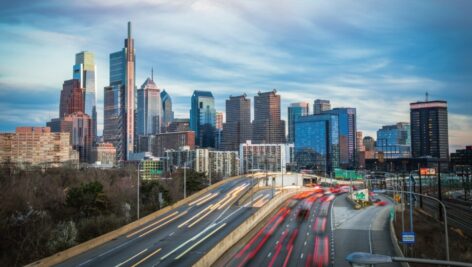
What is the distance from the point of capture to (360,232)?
62344 mm

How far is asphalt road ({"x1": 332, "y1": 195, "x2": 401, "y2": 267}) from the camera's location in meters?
50.9

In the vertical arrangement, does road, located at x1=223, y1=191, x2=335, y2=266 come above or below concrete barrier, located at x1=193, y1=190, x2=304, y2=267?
below

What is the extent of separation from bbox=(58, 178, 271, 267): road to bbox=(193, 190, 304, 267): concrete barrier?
176 cm

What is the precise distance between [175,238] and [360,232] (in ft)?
78.3

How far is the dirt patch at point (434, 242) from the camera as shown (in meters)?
51.2

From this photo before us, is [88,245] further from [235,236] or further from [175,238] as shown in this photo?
[235,236]

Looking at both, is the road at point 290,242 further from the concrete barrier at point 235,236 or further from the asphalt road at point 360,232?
the asphalt road at point 360,232

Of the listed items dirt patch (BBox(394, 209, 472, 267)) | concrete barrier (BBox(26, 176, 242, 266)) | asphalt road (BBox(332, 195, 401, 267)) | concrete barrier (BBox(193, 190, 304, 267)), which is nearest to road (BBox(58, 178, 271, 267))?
concrete barrier (BBox(26, 176, 242, 266))

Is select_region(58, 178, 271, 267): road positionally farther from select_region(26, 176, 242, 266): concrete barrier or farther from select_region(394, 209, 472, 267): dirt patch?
select_region(394, 209, 472, 267): dirt patch

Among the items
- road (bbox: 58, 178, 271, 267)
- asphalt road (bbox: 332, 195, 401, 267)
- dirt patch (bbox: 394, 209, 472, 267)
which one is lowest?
dirt patch (bbox: 394, 209, 472, 267)

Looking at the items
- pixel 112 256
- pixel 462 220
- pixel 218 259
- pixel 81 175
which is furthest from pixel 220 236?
pixel 81 175

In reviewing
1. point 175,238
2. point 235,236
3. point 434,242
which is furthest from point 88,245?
point 434,242

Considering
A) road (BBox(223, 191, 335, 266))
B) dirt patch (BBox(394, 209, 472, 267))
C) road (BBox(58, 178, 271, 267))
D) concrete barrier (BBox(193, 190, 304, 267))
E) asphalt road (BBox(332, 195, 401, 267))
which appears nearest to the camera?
concrete barrier (BBox(193, 190, 304, 267))

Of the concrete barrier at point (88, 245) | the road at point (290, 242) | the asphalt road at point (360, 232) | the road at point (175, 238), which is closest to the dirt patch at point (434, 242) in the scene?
the asphalt road at point (360, 232)
